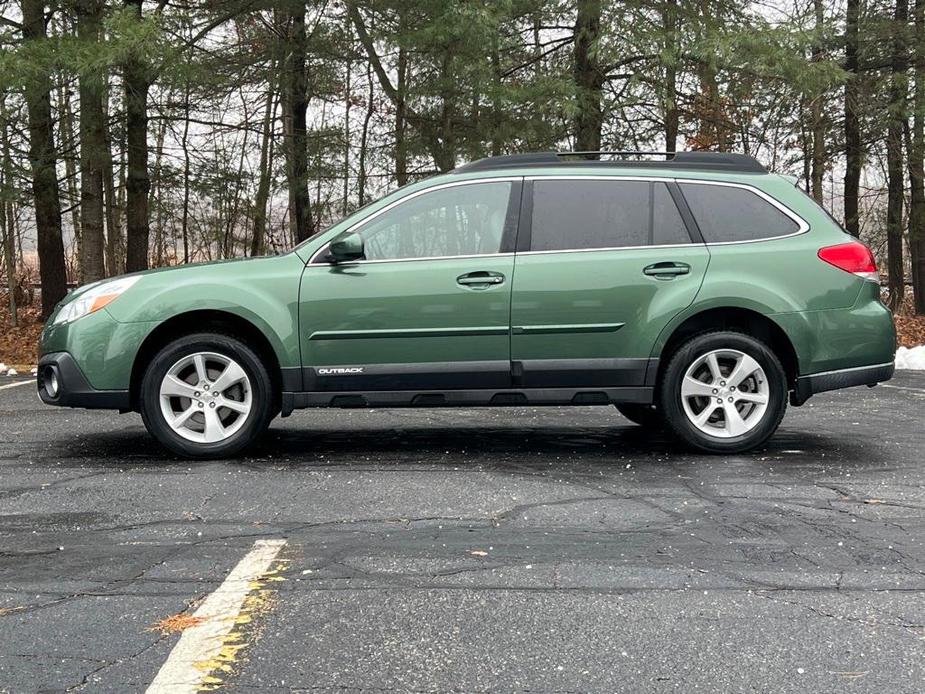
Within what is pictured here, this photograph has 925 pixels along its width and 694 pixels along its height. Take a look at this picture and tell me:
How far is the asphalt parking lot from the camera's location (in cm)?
296

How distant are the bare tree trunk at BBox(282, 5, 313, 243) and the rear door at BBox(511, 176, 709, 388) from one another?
479 inches

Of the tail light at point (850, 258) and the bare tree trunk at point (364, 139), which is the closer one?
the tail light at point (850, 258)

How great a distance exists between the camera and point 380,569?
154 inches

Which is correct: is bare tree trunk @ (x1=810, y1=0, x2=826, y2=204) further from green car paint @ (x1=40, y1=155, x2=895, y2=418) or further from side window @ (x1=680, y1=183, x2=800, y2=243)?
green car paint @ (x1=40, y1=155, x2=895, y2=418)

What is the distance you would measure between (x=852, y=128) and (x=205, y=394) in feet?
65.0

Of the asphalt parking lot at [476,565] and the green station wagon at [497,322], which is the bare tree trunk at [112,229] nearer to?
the green station wagon at [497,322]

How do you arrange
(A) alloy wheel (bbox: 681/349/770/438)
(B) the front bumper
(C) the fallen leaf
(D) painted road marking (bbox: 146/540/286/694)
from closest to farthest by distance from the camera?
(D) painted road marking (bbox: 146/540/286/694)
(C) the fallen leaf
(B) the front bumper
(A) alloy wheel (bbox: 681/349/770/438)

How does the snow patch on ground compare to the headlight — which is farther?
the snow patch on ground

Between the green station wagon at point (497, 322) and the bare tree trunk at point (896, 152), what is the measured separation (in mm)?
15772

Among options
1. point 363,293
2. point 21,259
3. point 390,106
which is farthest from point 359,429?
point 21,259

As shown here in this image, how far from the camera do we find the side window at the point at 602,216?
6359mm

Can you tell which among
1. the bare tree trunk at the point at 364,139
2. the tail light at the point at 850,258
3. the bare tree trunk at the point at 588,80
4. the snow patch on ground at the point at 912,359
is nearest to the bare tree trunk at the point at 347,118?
the bare tree trunk at the point at 364,139

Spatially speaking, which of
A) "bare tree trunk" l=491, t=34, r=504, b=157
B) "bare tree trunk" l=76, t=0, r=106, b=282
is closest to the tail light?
"bare tree trunk" l=491, t=34, r=504, b=157

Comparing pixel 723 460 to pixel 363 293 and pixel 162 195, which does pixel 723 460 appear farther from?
pixel 162 195
